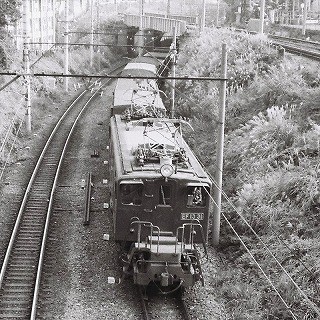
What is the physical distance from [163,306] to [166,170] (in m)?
A: 3.15

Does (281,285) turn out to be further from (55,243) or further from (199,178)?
(55,243)

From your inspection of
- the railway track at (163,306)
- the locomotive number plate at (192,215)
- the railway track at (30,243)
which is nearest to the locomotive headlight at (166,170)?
the locomotive number plate at (192,215)

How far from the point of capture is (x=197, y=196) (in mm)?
13477

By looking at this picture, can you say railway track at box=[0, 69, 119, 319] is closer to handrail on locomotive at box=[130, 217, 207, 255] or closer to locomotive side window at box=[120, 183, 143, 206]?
handrail on locomotive at box=[130, 217, 207, 255]

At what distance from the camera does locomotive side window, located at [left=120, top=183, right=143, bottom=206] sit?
13.1 meters

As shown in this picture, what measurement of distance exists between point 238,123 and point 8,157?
947 cm

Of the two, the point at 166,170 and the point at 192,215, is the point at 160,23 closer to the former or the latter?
the point at 192,215

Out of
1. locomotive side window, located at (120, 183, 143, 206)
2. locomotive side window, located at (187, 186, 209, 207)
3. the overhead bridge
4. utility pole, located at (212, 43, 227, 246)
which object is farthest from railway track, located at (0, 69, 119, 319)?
the overhead bridge

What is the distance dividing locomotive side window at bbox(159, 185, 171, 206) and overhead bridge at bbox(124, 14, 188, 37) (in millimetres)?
34492

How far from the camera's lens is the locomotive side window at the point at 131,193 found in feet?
43.1

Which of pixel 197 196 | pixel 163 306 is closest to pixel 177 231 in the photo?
pixel 197 196

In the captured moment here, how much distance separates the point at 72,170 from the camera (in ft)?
74.1

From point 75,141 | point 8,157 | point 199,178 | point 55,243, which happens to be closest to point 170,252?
point 199,178

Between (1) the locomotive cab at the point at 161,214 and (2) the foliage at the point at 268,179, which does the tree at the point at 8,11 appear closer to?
(2) the foliage at the point at 268,179
